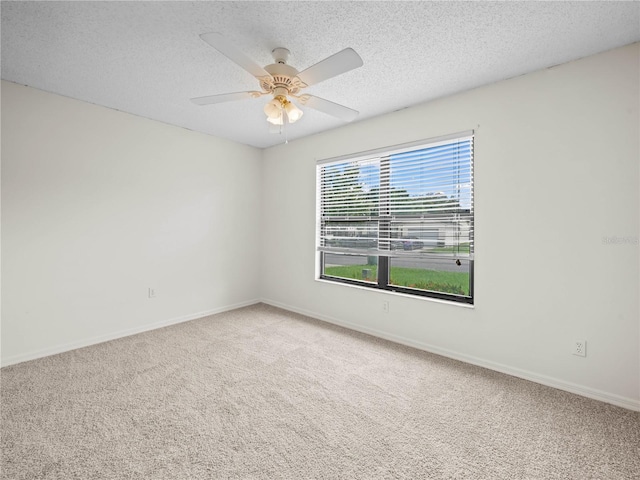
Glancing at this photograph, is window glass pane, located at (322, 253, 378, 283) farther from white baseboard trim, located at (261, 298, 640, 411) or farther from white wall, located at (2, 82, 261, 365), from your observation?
white wall, located at (2, 82, 261, 365)

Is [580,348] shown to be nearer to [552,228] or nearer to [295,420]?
[552,228]

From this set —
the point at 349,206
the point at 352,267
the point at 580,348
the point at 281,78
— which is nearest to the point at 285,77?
the point at 281,78

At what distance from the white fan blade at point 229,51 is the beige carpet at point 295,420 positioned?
2.15m

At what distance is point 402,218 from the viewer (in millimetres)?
3275

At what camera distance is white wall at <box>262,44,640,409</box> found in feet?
6.73

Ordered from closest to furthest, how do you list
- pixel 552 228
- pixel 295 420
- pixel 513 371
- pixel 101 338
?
pixel 295 420 → pixel 552 228 → pixel 513 371 → pixel 101 338

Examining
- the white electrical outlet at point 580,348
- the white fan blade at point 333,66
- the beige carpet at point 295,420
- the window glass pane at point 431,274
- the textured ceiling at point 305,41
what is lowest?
the beige carpet at point 295,420

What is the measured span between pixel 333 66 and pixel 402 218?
191 cm

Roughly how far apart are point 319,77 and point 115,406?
2526mm

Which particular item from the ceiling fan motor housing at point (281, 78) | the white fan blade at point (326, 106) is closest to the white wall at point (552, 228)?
the white fan blade at point (326, 106)

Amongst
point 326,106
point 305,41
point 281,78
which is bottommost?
point 326,106

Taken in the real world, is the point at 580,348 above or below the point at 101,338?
above

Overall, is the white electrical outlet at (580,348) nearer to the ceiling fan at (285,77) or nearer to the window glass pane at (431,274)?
the window glass pane at (431,274)

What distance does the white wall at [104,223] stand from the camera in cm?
269
